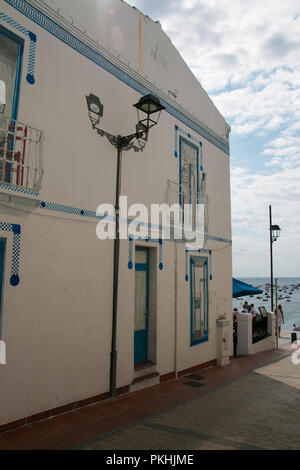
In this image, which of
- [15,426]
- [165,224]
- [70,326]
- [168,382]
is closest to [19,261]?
[70,326]

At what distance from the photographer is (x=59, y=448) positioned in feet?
15.7

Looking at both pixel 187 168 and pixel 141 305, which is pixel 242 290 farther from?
pixel 141 305

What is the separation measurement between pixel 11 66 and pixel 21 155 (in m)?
1.56

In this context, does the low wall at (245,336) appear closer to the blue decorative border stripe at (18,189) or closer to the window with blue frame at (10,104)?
the blue decorative border stripe at (18,189)

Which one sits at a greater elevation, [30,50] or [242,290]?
[30,50]

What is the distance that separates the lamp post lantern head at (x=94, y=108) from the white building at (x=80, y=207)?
0.16 m

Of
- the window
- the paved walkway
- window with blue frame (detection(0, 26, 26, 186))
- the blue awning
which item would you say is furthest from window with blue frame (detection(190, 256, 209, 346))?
window with blue frame (detection(0, 26, 26, 186))

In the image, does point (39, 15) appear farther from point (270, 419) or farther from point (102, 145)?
point (270, 419)

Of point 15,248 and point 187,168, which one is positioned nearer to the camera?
point 15,248

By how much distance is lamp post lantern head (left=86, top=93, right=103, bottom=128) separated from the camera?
7086 mm

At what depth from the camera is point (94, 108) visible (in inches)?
283

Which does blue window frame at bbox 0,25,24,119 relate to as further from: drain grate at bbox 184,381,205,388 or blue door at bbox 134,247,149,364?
drain grate at bbox 184,381,205,388

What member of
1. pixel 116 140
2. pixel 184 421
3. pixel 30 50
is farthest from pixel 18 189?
pixel 184 421

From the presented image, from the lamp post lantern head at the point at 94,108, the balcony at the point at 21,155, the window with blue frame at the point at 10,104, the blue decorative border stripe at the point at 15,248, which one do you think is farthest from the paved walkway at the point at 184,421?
the lamp post lantern head at the point at 94,108
